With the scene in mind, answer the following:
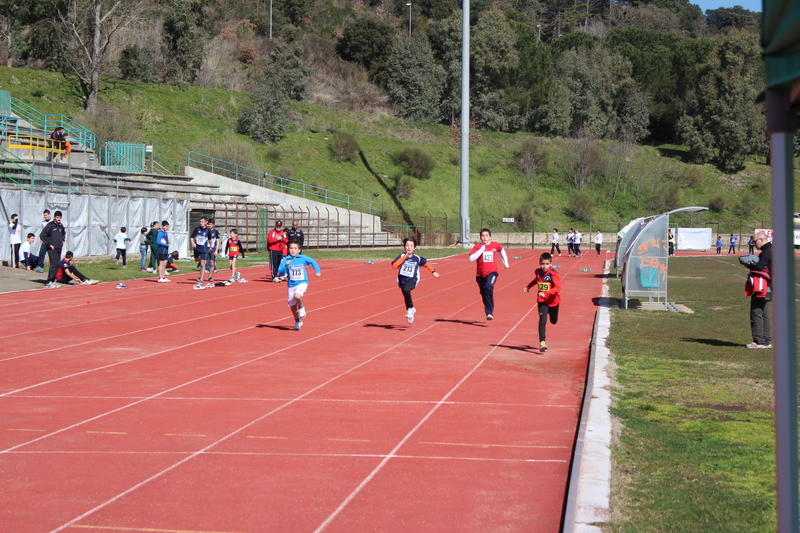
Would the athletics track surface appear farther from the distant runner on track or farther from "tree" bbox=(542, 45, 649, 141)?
"tree" bbox=(542, 45, 649, 141)

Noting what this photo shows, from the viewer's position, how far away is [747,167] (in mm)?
81938

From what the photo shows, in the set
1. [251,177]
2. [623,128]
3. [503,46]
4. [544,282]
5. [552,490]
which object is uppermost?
[503,46]

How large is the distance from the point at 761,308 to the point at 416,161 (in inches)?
2312

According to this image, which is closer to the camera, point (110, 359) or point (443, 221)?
point (110, 359)

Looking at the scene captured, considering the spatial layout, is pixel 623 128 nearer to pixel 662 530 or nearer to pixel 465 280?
pixel 465 280

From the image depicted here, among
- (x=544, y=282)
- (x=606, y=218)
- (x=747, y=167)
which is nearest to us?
(x=544, y=282)

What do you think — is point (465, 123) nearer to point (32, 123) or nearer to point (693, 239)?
point (32, 123)

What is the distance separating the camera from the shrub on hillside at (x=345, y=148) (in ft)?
228

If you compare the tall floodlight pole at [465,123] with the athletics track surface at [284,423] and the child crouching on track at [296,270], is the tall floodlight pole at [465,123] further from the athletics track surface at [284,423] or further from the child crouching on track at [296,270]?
the child crouching on track at [296,270]

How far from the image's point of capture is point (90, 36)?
61.2 m

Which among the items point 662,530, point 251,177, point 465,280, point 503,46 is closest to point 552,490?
point 662,530

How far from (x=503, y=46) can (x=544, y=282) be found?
7395 cm

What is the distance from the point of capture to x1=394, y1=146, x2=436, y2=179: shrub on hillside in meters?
70.7

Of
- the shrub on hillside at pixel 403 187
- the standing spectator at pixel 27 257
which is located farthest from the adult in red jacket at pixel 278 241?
the shrub on hillside at pixel 403 187
